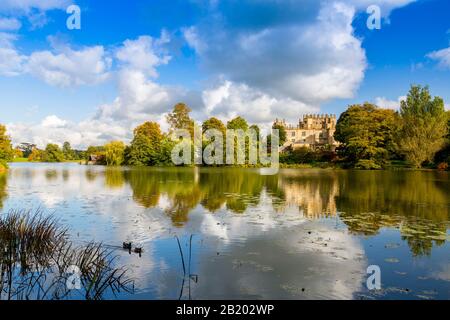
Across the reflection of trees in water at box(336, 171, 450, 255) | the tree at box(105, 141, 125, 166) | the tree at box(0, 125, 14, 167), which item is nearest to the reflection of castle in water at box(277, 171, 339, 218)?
the reflection of trees in water at box(336, 171, 450, 255)

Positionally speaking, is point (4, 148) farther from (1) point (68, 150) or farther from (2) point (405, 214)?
(1) point (68, 150)

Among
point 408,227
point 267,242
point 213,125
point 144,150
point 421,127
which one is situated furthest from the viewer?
point 213,125

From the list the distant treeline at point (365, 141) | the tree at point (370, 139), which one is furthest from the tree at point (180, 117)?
Answer: the tree at point (370, 139)

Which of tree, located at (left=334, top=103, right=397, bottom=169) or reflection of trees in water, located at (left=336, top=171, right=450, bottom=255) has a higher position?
tree, located at (left=334, top=103, right=397, bottom=169)

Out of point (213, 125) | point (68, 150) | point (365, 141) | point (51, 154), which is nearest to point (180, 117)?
point (213, 125)

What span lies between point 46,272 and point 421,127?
A: 182ft

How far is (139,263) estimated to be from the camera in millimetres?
7762

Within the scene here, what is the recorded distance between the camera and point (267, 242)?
9.80 metres

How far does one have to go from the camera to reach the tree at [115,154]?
7212 centimetres

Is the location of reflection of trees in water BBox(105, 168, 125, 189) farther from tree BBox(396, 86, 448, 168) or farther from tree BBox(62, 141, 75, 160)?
tree BBox(62, 141, 75, 160)

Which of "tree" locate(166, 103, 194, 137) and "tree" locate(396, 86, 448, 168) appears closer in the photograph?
"tree" locate(396, 86, 448, 168)

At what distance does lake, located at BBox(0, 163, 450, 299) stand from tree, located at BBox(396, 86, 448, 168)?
37.1 meters

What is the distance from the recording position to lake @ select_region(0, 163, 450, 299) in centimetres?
657
